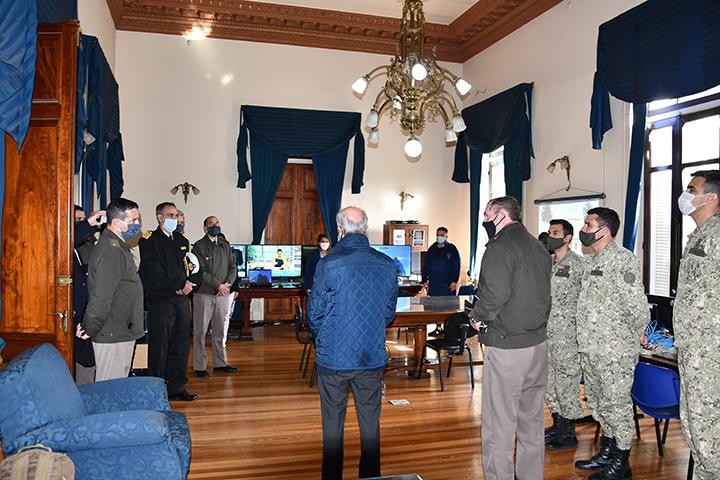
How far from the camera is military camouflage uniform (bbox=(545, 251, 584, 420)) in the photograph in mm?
4367

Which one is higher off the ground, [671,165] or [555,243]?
[671,165]

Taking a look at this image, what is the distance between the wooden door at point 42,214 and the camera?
332 cm

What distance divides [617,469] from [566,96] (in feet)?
17.7

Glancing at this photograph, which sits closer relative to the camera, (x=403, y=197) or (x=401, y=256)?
(x=401, y=256)

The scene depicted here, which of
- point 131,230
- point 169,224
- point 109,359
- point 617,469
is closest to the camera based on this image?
point 617,469

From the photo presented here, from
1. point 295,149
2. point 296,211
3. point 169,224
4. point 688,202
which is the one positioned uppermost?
point 295,149

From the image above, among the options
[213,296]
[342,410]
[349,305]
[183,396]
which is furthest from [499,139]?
[342,410]

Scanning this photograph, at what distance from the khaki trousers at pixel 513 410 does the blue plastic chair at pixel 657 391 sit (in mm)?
932

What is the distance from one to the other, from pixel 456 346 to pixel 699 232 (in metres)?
3.01

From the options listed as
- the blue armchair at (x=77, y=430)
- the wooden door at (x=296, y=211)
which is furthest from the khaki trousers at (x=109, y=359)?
the wooden door at (x=296, y=211)

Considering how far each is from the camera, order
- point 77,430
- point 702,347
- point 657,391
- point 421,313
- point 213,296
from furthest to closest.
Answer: point 213,296
point 421,313
point 657,391
point 702,347
point 77,430

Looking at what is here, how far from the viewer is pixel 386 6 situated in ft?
30.6

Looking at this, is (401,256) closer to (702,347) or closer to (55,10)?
(55,10)

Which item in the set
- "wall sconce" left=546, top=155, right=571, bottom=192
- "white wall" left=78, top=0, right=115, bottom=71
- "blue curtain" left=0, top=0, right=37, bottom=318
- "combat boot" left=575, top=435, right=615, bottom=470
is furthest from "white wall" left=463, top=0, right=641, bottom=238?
"blue curtain" left=0, top=0, right=37, bottom=318
